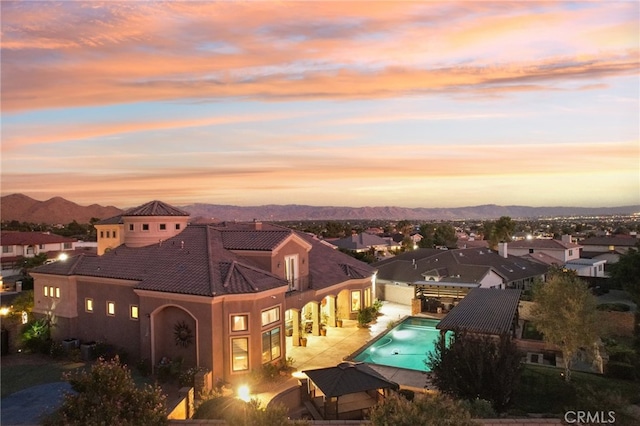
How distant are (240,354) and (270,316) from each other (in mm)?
2298

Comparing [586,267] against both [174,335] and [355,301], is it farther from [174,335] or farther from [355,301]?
[174,335]

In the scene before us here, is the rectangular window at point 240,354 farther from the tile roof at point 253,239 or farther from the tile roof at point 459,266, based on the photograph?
the tile roof at point 459,266

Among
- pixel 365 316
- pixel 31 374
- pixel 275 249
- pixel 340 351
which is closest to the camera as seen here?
pixel 31 374

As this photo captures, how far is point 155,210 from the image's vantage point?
2827 centimetres

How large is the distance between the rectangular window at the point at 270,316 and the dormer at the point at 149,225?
942 cm

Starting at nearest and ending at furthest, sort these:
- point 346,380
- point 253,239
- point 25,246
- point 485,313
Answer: point 346,380 < point 485,313 < point 253,239 < point 25,246

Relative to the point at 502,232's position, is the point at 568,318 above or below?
above

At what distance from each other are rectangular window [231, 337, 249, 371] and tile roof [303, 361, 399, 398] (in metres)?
3.96

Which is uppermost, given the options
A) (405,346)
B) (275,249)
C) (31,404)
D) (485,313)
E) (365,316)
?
(275,249)

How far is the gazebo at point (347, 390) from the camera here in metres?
16.7

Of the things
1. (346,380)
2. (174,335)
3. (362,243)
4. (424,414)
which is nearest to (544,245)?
(362,243)

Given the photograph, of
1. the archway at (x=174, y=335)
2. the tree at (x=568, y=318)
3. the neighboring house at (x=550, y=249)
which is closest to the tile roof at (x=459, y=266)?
the neighboring house at (x=550, y=249)

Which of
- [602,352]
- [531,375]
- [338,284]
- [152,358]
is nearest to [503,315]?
[531,375]

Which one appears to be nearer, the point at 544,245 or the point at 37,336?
the point at 37,336
